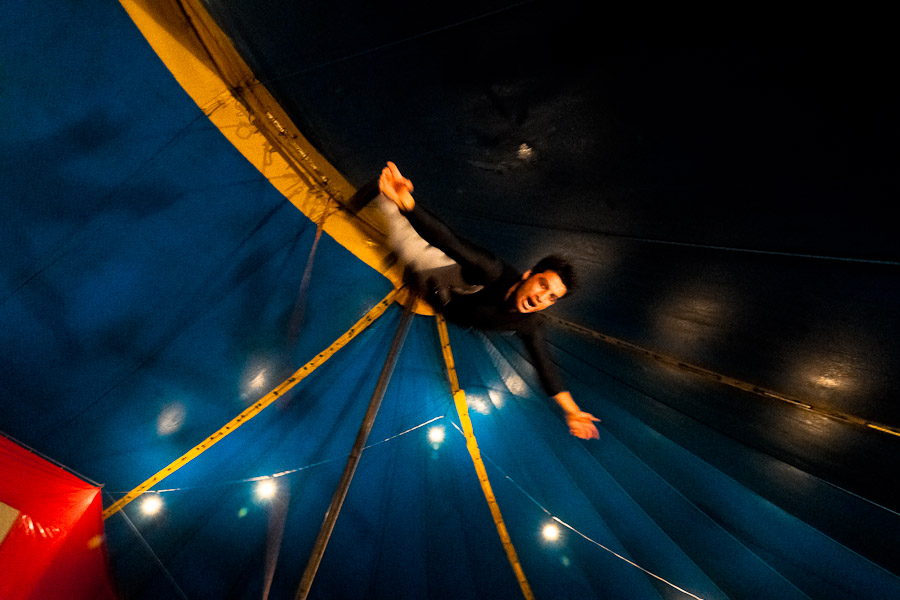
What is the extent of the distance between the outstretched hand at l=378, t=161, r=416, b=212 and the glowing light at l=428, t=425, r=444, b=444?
2566 mm

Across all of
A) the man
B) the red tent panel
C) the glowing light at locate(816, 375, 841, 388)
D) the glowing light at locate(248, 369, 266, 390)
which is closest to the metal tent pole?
the man

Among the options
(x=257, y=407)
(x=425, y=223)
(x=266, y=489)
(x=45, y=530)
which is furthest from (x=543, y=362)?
(x=45, y=530)

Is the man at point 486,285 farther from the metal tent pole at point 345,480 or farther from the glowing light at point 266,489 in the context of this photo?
the glowing light at point 266,489

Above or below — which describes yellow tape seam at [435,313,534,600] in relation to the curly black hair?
below

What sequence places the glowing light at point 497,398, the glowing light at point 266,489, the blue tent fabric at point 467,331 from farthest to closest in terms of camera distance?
1. the glowing light at point 497,398
2. the glowing light at point 266,489
3. the blue tent fabric at point 467,331

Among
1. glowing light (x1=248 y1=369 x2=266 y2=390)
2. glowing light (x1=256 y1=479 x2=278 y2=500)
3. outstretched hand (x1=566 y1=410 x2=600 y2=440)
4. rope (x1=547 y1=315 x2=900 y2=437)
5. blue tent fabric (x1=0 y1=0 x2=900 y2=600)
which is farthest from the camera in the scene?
glowing light (x1=256 y1=479 x2=278 y2=500)

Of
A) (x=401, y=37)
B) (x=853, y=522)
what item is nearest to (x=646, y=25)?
(x=401, y=37)

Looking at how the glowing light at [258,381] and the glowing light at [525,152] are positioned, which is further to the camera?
the glowing light at [258,381]

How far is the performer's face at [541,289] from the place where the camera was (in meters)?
1.76

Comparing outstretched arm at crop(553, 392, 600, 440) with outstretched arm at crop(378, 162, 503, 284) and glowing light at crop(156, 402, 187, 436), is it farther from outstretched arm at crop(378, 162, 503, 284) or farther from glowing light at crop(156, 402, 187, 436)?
glowing light at crop(156, 402, 187, 436)

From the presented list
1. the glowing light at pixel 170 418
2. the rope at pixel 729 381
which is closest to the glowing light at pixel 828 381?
the rope at pixel 729 381

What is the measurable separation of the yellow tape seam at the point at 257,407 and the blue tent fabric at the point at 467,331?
66 millimetres

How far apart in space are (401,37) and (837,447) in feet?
9.80

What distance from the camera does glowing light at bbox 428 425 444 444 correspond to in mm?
3334
